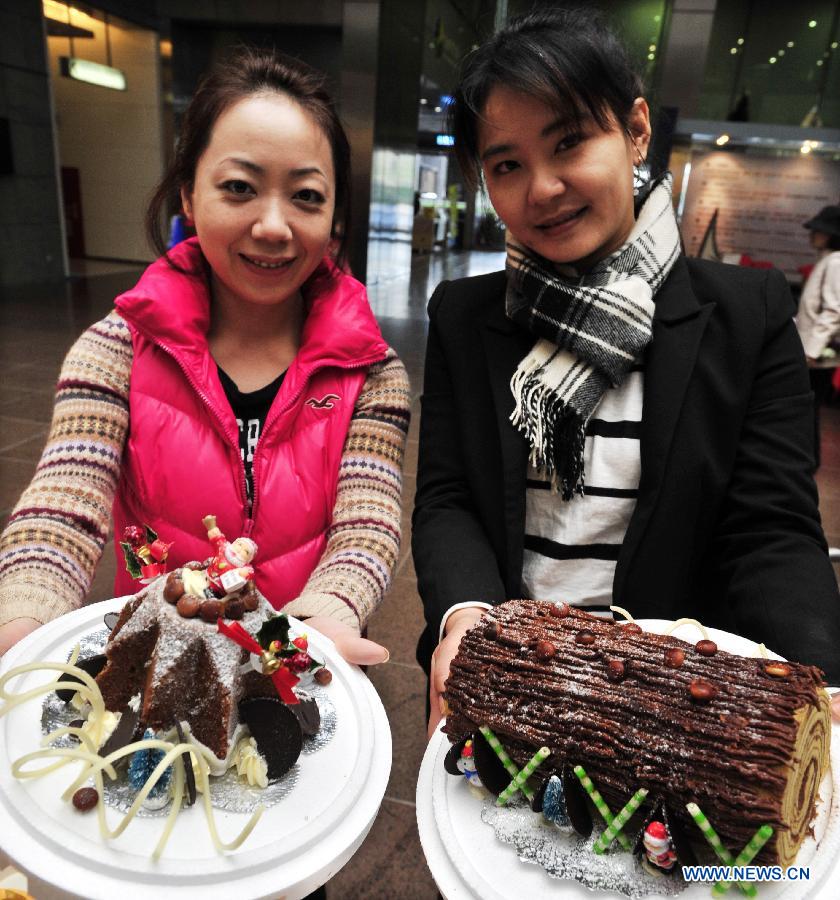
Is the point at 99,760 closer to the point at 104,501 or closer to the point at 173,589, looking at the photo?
the point at 173,589

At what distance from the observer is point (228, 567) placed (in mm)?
1121

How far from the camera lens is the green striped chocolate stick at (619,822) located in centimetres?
96

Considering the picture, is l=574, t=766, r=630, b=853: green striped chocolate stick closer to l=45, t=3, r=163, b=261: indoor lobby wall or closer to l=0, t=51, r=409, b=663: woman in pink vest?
l=0, t=51, r=409, b=663: woman in pink vest

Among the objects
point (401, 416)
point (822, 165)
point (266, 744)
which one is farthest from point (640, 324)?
point (822, 165)

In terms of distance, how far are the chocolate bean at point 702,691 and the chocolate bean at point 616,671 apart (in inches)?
3.9

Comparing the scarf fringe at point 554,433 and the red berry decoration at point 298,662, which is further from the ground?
the scarf fringe at point 554,433

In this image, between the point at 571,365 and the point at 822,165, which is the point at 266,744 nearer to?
the point at 571,365

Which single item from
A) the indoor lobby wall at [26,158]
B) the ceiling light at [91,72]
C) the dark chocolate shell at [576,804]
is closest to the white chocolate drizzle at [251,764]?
the dark chocolate shell at [576,804]

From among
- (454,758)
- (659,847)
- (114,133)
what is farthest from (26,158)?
(659,847)

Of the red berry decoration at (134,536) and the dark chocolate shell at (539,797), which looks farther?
the red berry decoration at (134,536)

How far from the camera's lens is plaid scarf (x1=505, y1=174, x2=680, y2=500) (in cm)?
139

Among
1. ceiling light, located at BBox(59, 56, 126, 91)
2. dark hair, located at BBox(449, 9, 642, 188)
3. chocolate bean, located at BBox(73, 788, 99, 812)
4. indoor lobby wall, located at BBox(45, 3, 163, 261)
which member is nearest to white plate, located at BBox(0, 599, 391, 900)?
chocolate bean, located at BBox(73, 788, 99, 812)

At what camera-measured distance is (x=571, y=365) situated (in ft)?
4.67

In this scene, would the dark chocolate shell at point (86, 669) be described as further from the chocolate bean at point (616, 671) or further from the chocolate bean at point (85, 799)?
the chocolate bean at point (616, 671)
